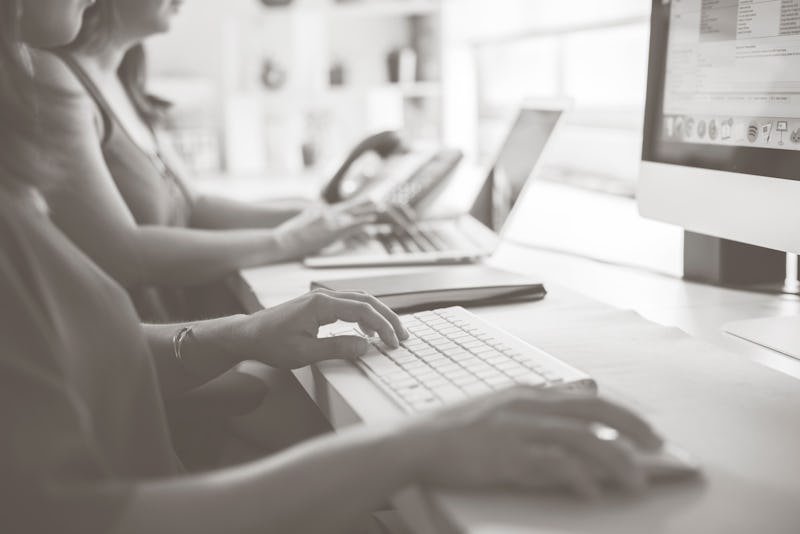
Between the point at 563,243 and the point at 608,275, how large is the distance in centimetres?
29

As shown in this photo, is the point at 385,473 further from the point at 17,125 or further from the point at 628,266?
the point at 628,266

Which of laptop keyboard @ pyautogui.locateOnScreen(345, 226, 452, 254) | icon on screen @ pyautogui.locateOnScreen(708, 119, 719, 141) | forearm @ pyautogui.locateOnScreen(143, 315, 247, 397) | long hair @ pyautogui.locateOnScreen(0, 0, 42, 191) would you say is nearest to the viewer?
long hair @ pyautogui.locateOnScreen(0, 0, 42, 191)

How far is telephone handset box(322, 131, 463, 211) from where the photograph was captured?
1.98m

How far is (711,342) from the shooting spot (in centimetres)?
102

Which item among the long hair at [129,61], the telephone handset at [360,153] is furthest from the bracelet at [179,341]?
the telephone handset at [360,153]

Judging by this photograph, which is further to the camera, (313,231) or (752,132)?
(313,231)

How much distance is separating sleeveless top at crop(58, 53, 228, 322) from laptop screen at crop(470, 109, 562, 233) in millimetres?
546

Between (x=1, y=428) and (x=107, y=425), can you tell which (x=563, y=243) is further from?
(x=1, y=428)

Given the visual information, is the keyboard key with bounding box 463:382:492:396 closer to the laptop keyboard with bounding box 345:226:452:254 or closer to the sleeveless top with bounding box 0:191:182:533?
the sleeveless top with bounding box 0:191:182:533

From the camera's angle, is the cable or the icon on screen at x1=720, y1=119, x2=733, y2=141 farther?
the cable

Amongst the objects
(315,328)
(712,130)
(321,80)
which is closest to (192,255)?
(315,328)

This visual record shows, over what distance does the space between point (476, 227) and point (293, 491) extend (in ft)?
3.96

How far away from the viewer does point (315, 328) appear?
0.98m

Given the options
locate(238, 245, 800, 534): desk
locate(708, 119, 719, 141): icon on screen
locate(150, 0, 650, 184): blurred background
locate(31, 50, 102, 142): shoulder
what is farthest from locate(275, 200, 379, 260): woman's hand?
locate(150, 0, 650, 184): blurred background
